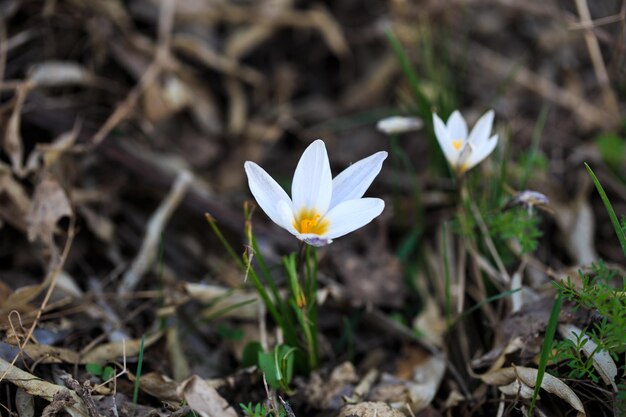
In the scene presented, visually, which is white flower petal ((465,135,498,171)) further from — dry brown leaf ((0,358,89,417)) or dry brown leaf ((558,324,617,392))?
dry brown leaf ((0,358,89,417))

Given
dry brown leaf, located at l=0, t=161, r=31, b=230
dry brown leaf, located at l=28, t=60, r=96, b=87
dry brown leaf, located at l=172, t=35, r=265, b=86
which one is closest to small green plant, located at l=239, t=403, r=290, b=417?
dry brown leaf, located at l=0, t=161, r=31, b=230

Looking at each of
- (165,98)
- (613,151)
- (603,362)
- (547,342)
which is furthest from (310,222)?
(613,151)

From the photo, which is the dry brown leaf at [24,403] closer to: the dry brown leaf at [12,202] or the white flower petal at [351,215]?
the dry brown leaf at [12,202]

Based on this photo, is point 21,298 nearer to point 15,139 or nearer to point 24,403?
point 24,403

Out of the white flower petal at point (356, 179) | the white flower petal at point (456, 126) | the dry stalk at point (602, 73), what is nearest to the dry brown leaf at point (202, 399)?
the white flower petal at point (356, 179)

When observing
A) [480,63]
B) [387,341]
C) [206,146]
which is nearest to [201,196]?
[206,146]

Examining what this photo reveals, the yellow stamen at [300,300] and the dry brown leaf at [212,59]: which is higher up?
the dry brown leaf at [212,59]

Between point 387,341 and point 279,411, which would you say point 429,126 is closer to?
point 387,341

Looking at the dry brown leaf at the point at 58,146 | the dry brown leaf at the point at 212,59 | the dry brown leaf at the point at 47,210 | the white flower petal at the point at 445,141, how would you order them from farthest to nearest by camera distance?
the dry brown leaf at the point at 212,59, the dry brown leaf at the point at 58,146, the dry brown leaf at the point at 47,210, the white flower petal at the point at 445,141
